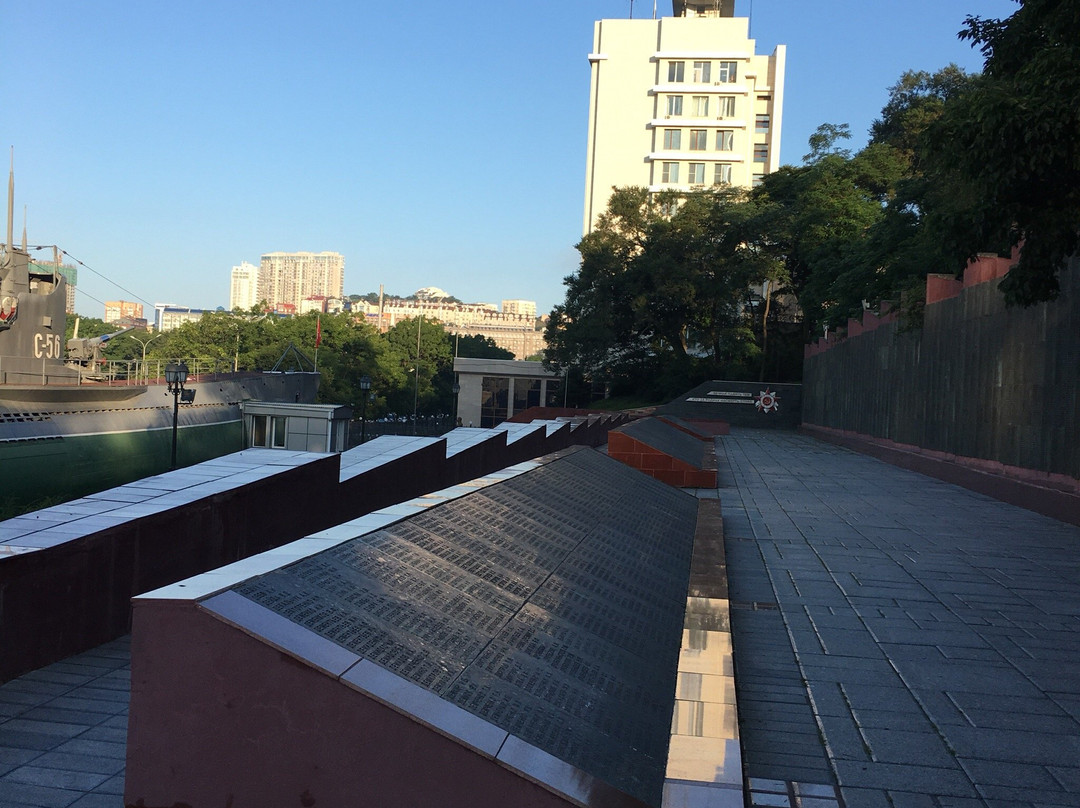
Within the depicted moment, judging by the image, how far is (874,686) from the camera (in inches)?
182

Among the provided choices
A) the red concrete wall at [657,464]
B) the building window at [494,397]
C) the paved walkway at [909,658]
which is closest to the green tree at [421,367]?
the building window at [494,397]

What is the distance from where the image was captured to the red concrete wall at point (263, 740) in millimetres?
2568

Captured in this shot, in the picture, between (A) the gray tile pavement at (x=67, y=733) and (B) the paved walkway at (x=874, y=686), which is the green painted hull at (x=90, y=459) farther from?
(B) the paved walkway at (x=874, y=686)

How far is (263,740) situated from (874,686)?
3.12 m

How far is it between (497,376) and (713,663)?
5359 cm

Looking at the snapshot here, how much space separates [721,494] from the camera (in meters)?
12.9

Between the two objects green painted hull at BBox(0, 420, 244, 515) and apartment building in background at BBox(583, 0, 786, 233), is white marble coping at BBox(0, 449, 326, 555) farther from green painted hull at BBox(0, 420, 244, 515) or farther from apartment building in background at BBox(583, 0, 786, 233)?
apartment building in background at BBox(583, 0, 786, 233)

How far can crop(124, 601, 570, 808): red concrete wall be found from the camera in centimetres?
257

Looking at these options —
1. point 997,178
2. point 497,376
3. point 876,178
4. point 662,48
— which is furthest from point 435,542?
point 662,48

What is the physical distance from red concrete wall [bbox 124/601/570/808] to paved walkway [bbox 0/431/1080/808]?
0.69m

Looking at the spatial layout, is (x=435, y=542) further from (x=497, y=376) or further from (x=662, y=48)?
(x=662, y=48)

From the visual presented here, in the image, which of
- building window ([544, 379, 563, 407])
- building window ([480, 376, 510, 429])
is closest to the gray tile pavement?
building window ([544, 379, 563, 407])

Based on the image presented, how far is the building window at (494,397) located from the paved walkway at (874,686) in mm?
49371

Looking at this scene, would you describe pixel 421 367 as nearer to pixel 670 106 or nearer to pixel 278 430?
pixel 670 106
